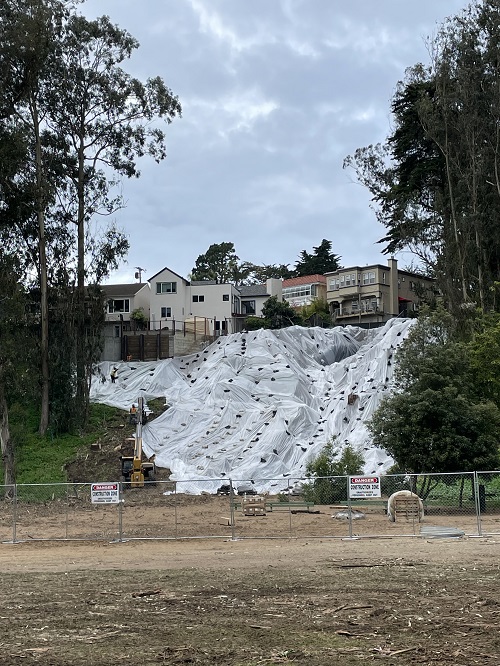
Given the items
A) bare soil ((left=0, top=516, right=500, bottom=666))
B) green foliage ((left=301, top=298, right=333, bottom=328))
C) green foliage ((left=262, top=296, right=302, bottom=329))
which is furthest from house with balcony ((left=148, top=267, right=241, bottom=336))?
bare soil ((left=0, top=516, right=500, bottom=666))

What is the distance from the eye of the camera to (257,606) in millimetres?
13820

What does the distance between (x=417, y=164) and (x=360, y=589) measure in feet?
150

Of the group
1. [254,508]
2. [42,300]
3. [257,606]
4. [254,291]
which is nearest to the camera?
[257,606]

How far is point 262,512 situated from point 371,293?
5903cm

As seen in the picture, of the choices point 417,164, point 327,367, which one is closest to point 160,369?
point 327,367

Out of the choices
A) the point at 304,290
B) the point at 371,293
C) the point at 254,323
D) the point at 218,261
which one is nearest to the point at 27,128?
the point at 254,323

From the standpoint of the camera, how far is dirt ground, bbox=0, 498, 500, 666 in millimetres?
10648

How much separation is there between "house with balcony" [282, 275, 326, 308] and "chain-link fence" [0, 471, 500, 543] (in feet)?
196

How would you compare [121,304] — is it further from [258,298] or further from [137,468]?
[137,468]

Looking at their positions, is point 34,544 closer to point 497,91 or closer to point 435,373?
point 435,373

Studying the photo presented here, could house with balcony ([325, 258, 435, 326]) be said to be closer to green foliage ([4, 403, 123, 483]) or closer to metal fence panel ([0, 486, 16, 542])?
green foliage ([4, 403, 123, 483])

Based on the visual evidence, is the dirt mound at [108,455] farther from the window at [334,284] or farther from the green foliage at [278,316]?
the window at [334,284]

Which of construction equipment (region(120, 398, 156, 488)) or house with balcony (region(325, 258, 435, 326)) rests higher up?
house with balcony (region(325, 258, 435, 326))

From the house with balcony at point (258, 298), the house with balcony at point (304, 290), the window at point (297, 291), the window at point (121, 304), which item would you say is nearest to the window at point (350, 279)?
the house with balcony at point (304, 290)
